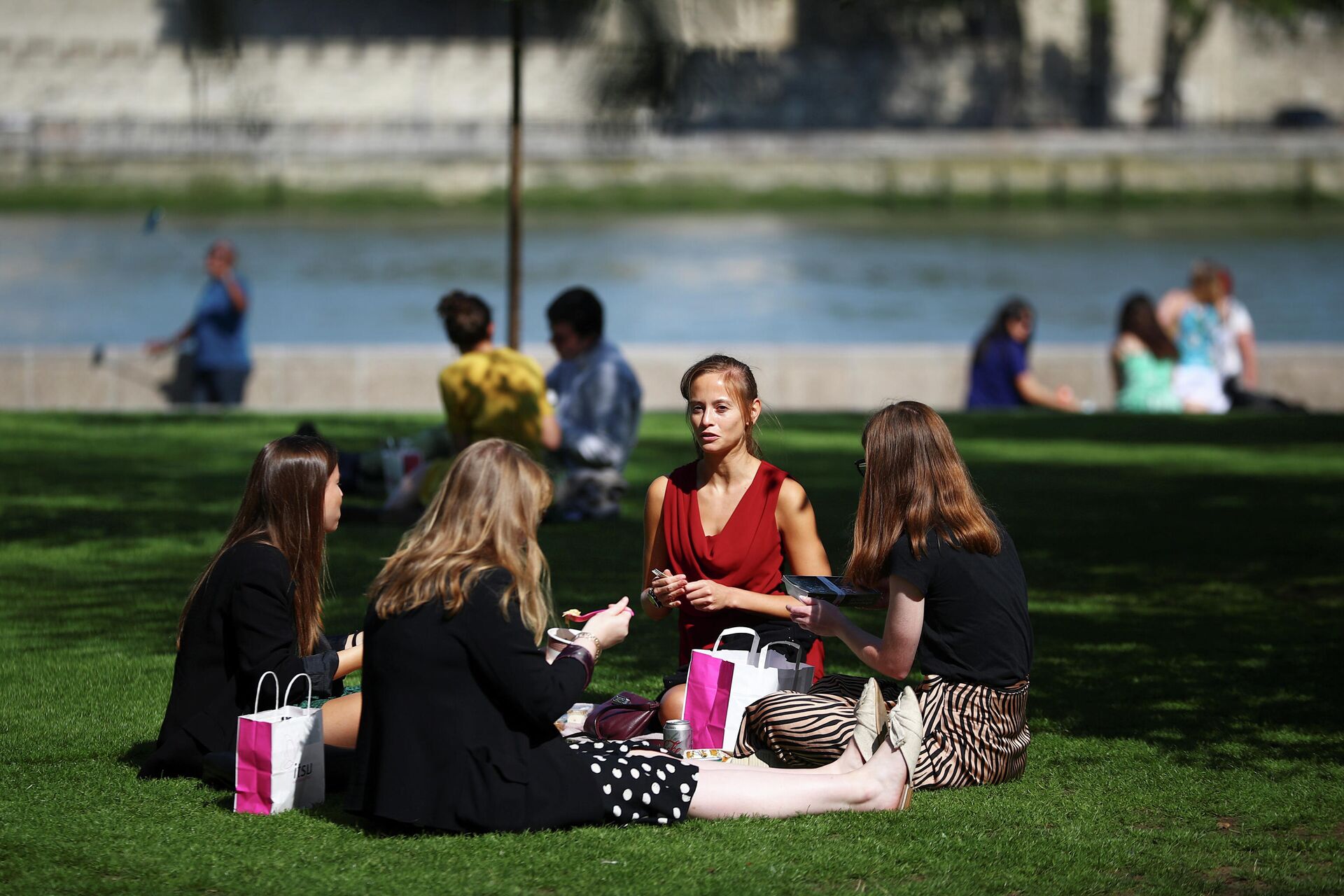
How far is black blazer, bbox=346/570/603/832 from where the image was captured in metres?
3.81

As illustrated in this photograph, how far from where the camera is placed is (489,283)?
36.9 metres

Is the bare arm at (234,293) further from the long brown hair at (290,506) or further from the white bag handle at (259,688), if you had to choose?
the white bag handle at (259,688)

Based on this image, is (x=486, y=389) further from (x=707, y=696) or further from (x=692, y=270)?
(x=692, y=270)

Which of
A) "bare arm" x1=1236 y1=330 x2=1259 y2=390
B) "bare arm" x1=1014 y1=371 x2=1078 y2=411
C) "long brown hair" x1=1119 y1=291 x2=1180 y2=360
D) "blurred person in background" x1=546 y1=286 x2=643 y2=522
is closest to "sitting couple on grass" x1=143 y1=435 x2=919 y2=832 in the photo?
"blurred person in background" x1=546 y1=286 x2=643 y2=522

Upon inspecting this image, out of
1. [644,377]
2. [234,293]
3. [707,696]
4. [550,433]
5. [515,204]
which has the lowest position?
[707,696]

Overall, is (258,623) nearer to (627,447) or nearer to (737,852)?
(737,852)

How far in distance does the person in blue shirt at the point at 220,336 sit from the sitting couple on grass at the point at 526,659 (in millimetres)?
8556

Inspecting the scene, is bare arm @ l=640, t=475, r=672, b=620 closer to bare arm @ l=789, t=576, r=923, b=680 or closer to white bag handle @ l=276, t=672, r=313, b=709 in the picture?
bare arm @ l=789, t=576, r=923, b=680

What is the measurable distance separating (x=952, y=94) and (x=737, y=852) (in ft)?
213

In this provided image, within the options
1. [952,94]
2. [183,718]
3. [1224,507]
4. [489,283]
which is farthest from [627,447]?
[952,94]

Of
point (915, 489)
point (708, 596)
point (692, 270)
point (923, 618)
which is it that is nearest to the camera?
point (915, 489)

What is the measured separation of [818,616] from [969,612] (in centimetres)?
41

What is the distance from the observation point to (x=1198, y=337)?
12.7 m

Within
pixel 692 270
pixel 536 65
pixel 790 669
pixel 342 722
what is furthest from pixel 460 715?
pixel 692 270
